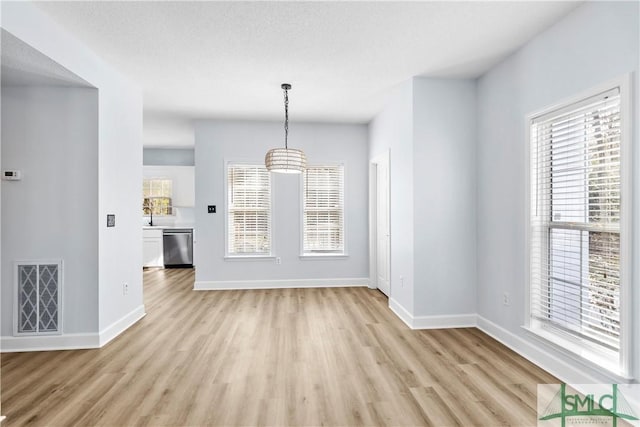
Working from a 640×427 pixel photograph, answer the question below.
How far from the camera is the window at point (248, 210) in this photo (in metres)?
5.55

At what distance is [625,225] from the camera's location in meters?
2.03

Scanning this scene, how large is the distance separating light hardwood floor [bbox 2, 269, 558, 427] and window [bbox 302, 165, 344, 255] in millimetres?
1908

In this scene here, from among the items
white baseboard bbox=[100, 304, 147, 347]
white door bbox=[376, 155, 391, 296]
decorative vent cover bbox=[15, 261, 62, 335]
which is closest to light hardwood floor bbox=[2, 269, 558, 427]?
white baseboard bbox=[100, 304, 147, 347]

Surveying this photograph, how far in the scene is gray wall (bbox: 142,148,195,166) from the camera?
790 cm

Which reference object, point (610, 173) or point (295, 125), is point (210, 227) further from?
point (610, 173)

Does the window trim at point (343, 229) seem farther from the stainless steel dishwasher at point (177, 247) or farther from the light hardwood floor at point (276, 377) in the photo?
the stainless steel dishwasher at point (177, 247)

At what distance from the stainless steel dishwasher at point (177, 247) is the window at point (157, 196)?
636 mm

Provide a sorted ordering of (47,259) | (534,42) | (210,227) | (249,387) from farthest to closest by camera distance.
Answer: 1. (210,227)
2. (47,259)
3. (534,42)
4. (249,387)

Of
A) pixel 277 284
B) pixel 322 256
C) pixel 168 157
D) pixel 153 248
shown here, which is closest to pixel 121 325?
pixel 277 284

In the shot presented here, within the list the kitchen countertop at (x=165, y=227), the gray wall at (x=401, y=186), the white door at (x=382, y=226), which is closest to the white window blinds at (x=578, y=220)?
the gray wall at (x=401, y=186)

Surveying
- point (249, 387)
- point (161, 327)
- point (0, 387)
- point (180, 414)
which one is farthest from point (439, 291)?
point (0, 387)

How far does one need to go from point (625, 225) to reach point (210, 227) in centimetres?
503

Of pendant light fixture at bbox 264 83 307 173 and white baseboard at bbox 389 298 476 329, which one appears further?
pendant light fixture at bbox 264 83 307 173

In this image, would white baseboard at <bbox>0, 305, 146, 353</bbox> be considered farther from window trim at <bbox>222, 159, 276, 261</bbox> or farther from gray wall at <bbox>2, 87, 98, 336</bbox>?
window trim at <bbox>222, 159, 276, 261</bbox>
